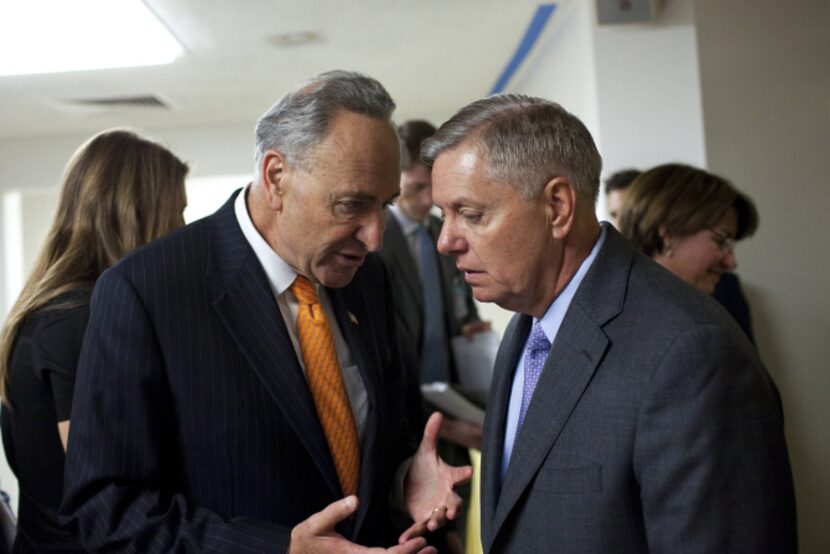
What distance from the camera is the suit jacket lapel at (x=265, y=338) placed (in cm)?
146

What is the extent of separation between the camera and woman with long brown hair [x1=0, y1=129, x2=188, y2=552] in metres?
1.76

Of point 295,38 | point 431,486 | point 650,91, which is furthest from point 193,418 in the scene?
point 295,38

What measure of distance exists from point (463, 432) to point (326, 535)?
1433 millimetres

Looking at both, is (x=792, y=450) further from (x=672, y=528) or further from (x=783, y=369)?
(x=672, y=528)

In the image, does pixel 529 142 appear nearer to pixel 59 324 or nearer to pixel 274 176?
pixel 274 176

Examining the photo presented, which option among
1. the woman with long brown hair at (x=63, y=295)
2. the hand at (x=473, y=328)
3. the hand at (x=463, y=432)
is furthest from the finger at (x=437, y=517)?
the hand at (x=473, y=328)

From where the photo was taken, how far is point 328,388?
1574 mm

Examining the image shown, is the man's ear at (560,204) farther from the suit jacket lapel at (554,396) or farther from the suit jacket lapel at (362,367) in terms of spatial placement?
the suit jacket lapel at (362,367)

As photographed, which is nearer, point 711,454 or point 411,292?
point 711,454

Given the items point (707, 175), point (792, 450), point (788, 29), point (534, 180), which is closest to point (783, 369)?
point (792, 450)

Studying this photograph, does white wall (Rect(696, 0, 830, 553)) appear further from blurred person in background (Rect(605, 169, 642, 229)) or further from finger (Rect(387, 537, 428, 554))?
finger (Rect(387, 537, 428, 554))

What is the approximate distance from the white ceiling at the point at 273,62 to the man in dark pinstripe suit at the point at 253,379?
313cm

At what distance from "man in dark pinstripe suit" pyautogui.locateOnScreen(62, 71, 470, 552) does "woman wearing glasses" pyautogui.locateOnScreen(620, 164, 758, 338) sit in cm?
116

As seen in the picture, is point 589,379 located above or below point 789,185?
above
